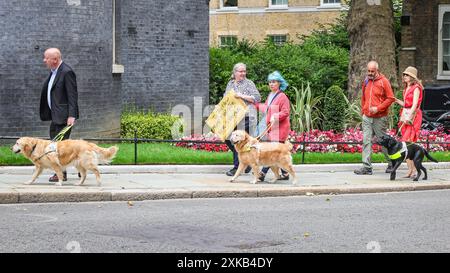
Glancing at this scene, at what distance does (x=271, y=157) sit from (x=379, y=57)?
856 centimetres

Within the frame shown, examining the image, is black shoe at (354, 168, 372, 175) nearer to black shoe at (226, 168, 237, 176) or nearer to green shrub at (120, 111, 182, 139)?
black shoe at (226, 168, 237, 176)

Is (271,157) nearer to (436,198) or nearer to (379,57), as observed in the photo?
(436,198)

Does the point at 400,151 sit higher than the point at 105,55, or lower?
lower

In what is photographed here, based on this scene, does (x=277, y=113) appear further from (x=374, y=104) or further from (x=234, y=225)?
(x=234, y=225)

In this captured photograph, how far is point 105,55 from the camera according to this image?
21.8 metres

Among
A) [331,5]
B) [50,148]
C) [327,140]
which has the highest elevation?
[331,5]

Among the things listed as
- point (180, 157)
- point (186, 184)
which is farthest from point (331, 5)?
point (186, 184)

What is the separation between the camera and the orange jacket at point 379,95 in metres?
17.2

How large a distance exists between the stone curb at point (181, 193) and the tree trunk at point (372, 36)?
23.9 ft

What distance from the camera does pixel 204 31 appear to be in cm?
2697

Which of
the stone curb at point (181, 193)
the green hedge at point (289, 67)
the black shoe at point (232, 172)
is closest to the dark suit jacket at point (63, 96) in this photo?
the stone curb at point (181, 193)

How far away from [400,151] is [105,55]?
7.98 meters

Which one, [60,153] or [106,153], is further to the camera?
[106,153]

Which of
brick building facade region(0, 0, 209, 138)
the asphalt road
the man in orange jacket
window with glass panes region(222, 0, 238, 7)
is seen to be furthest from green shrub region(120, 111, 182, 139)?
window with glass panes region(222, 0, 238, 7)
